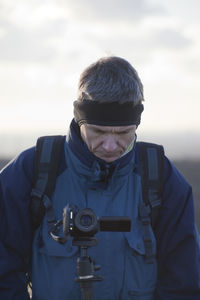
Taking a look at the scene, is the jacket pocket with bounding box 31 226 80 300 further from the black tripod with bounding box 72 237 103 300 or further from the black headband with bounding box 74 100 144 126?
the black headband with bounding box 74 100 144 126

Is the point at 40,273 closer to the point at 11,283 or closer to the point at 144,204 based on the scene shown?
the point at 11,283

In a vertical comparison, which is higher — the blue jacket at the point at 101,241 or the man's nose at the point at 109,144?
the man's nose at the point at 109,144

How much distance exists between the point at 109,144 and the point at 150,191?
56 centimetres

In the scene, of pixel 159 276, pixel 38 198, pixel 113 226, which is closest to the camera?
pixel 113 226

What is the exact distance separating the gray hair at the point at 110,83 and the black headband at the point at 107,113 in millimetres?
40

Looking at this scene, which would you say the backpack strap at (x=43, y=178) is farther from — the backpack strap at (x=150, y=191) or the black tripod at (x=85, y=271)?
the backpack strap at (x=150, y=191)

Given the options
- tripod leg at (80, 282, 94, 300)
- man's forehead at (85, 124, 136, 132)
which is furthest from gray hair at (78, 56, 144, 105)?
tripod leg at (80, 282, 94, 300)

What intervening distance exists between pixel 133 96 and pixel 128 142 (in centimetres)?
38

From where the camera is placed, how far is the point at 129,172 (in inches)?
156

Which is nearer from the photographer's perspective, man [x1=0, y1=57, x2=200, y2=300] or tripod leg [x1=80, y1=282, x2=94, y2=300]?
tripod leg [x1=80, y1=282, x2=94, y2=300]

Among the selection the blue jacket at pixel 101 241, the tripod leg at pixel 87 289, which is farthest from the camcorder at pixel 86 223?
the blue jacket at pixel 101 241

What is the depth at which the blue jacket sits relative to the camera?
383cm

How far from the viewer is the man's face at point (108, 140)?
3.73 meters

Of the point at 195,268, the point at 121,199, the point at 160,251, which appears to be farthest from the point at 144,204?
the point at 195,268
